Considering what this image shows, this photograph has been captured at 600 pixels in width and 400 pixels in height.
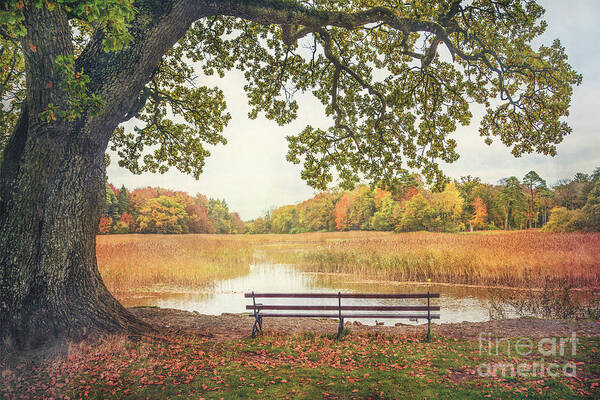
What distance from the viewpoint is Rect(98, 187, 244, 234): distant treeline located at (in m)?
47.2

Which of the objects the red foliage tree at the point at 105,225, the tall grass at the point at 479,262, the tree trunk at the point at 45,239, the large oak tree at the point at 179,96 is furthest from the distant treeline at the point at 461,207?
the red foliage tree at the point at 105,225

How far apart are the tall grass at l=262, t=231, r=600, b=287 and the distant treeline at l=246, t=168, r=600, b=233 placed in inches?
577

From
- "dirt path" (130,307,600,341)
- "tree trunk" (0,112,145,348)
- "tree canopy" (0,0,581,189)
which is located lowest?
"dirt path" (130,307,600,341)

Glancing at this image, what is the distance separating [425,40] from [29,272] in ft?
35.1

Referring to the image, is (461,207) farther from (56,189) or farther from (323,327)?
(56,189)

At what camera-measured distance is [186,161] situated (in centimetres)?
1227

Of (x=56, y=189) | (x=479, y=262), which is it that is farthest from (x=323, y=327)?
(x=479, y=262)

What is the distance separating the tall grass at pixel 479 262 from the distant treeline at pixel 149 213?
33340mm

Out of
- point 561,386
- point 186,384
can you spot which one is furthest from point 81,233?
point 561,386

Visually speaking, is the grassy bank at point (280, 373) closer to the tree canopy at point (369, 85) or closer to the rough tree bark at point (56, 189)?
the rough tree bark at point (56, 189)

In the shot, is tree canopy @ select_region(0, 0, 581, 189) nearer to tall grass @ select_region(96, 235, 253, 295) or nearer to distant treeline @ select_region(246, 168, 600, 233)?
tall grass @ select_region(96, 235, 253, 295)

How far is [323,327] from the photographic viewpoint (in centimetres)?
920

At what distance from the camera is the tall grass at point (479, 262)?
46.0 ft

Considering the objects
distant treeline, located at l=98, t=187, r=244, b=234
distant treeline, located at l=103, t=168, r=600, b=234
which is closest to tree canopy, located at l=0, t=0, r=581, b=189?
distant treeline, located at l=103, t=168, r=600, b=234
